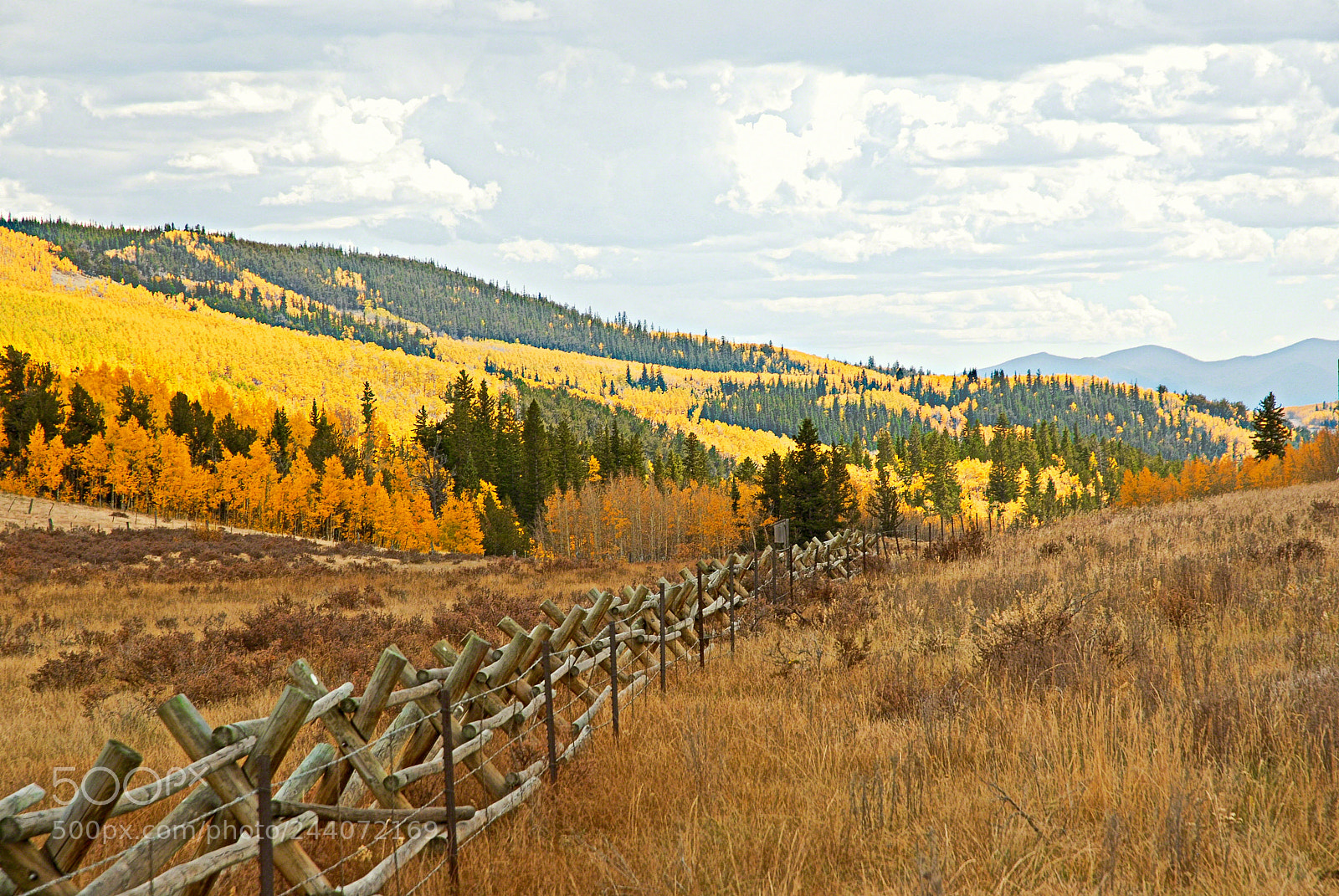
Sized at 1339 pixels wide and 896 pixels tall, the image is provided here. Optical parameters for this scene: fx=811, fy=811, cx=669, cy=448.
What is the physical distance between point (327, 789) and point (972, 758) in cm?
431

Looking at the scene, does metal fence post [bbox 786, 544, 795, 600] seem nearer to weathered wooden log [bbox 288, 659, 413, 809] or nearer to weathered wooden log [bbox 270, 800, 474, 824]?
weathered wooden log [bbox 270, 800, 474, 824]

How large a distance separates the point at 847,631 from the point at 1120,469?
7380 inches

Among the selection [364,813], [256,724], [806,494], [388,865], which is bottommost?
[806,494]

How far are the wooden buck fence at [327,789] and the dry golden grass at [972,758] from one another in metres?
0.23

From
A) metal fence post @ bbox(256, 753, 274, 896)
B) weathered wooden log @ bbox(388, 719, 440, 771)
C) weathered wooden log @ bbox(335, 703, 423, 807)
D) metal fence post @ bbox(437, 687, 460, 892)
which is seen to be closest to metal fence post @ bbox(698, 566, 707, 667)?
weathered wooden log @ bbox(335, 703, 423, 807)

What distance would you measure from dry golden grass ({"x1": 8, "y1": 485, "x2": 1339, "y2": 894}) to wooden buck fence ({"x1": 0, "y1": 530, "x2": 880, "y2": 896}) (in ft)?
0.77

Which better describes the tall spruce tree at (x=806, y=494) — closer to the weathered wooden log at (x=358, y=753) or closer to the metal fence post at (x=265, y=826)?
the weathered wooden log at (x=358, y=753)

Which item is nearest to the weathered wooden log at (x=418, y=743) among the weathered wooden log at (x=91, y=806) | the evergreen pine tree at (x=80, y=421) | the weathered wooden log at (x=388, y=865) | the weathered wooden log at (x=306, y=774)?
the weathered wooden log at (x=388, y=865)

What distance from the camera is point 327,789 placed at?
4.44m

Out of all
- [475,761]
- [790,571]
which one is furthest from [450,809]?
[790,571]

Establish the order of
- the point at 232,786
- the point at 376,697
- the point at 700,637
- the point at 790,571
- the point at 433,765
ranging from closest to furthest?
the point at 232,786, the point at 376,697, the point at 433,765, the point at 700,637, the point at 790,571

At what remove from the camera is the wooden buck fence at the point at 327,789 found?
3.12 metres

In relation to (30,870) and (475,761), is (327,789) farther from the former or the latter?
(475,761)

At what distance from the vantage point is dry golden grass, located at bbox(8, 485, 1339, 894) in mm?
4391
